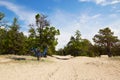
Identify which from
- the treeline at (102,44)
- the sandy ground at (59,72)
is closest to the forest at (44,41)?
the treeline at (102,44)

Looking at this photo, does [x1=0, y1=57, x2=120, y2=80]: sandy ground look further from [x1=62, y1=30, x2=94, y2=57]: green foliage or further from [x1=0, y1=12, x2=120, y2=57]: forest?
[x1=62, y1=30, x2=94, y2=57]: green foliage

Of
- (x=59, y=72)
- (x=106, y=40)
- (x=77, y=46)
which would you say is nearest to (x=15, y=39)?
(x=77, y=46)

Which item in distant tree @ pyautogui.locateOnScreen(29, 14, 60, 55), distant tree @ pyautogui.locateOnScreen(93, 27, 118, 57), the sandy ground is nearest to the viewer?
the sandy ground

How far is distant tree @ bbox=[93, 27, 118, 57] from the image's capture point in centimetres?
7138

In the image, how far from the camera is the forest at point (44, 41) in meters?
40.3

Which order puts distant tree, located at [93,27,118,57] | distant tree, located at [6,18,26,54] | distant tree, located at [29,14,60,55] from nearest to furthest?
distant tree, located at [29,14,60,55] → distant tree, located at [6,18,26,54] → distant tree, located at [93,27,118,57]

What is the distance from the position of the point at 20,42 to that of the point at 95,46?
25561 mm

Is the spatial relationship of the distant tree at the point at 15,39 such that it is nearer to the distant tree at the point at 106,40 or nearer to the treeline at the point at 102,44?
the treeline at the point at 102,44

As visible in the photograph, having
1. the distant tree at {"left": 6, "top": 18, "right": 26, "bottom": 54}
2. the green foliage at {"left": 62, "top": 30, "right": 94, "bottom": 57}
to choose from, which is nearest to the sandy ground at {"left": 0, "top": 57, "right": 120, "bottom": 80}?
the distant tree at {"left": 6, "top": 18, "right": 26, "bottom": 54}

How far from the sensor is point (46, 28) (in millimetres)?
40094

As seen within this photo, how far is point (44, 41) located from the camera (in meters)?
40.6

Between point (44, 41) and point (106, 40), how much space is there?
3553 centimetres

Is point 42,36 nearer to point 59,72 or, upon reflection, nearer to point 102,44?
point 59,72

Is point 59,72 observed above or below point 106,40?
below
